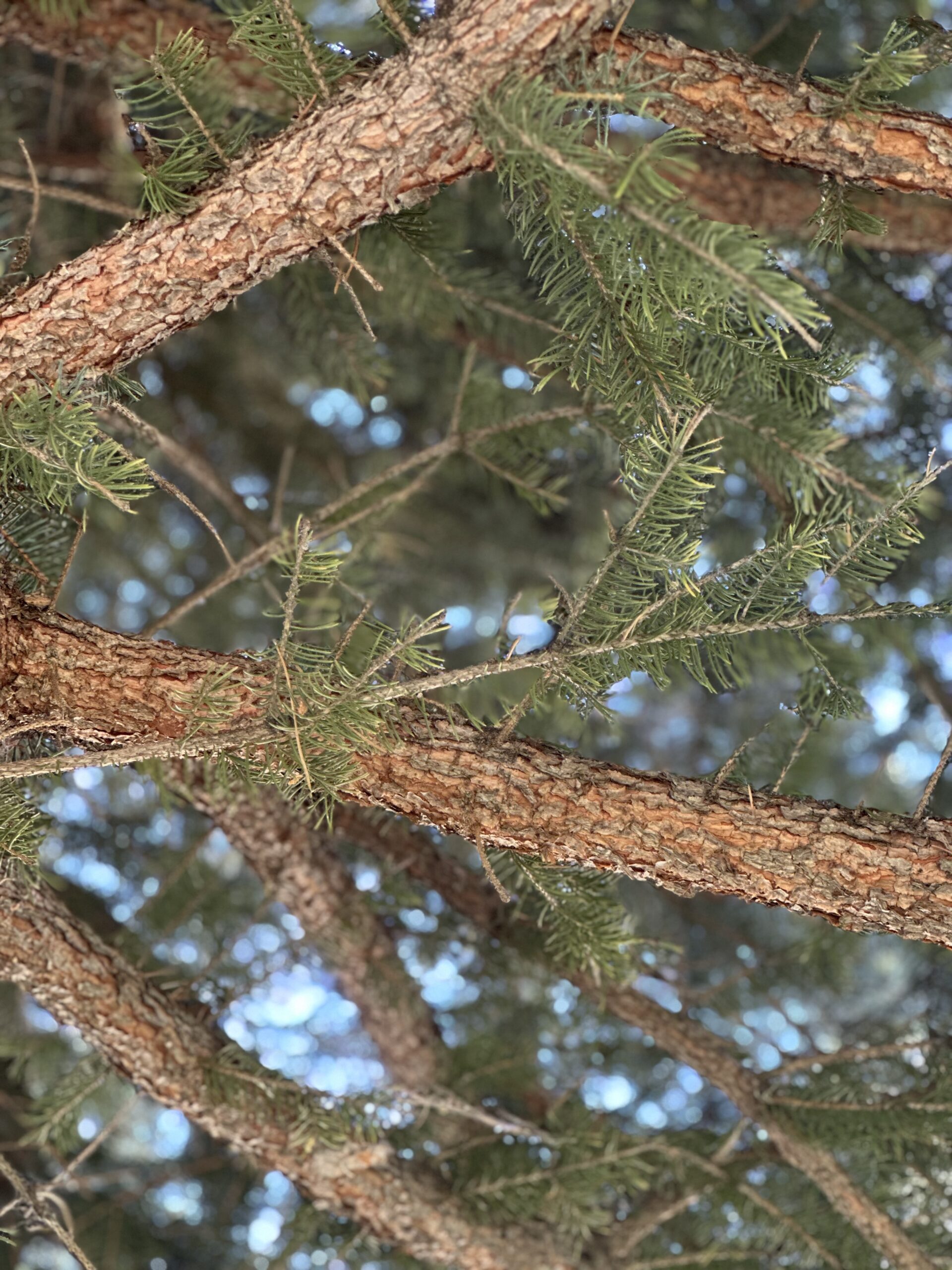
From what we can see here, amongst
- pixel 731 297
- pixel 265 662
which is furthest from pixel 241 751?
pixel 731 297

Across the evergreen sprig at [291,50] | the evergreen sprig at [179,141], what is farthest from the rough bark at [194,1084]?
the evergreen sprig at [291,50]

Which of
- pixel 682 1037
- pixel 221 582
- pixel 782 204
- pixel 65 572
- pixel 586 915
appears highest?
pixel 782 204

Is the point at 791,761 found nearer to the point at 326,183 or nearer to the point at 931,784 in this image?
the point at 931,784

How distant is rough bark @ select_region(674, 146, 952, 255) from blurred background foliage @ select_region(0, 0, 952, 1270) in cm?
7

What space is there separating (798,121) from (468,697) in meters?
1.01

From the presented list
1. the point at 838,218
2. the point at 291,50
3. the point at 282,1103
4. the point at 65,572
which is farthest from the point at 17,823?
the point at 838,218

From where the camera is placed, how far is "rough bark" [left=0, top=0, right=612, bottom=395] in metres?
0.73

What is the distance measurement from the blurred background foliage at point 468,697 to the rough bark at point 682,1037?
1.4 inches

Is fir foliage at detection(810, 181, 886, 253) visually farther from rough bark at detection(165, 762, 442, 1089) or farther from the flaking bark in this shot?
rough bark at detection(165, 762, 442, 1089)

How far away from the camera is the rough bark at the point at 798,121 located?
816 millimetres

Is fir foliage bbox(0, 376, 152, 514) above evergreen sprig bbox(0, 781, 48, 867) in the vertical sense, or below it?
above

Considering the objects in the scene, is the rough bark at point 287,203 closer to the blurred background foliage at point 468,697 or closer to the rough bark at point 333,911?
the blurred background foliage at point 468,697

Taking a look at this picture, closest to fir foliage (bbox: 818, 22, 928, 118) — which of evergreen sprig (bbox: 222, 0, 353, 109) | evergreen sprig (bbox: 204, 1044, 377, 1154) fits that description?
evergreen sprig (bbox: 222, 0, 353, 109)

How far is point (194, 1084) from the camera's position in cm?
112
